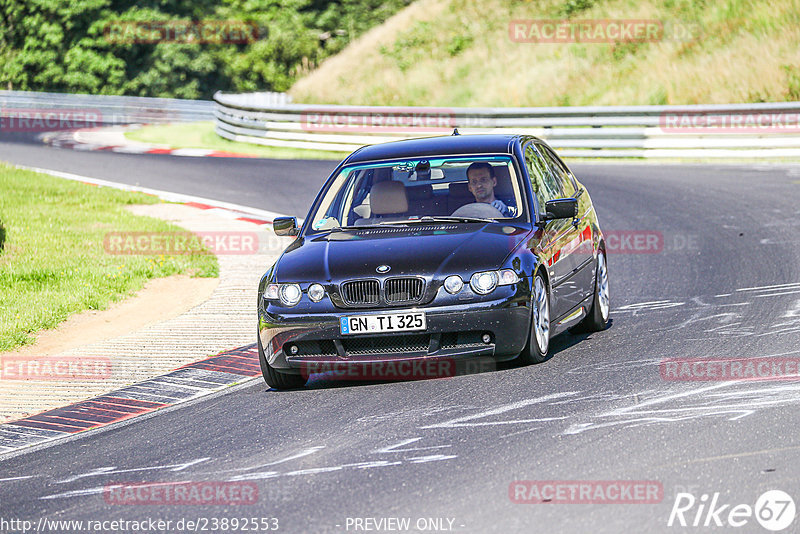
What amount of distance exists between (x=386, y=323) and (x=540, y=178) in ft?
7.65

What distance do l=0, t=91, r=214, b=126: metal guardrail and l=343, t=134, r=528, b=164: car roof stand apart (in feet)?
124

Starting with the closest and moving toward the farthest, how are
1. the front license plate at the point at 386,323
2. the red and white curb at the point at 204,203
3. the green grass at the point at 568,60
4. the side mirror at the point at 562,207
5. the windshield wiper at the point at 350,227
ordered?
the front license plate at the point at 386,323 → the side mirror at the point at 562,207 → the windshield wiper at the point at 350,227 → the red and white curb at the point at 204,203 → the green grass at the point at 568,60

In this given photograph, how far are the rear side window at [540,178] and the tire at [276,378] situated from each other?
2.20 m

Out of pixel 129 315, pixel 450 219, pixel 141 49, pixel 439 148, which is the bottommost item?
pixel 141 49

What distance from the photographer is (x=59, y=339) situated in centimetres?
1092

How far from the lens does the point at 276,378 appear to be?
848cm

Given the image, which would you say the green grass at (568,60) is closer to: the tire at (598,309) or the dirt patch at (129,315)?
the dirt patch at (129,315)

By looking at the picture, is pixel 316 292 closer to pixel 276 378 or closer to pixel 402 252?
pixel 402 252

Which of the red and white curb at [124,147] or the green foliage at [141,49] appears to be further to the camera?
the green foliage at [141,49]

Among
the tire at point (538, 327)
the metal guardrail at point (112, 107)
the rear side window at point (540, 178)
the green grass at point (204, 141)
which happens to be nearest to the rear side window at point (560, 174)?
the rear side window at point (540, 178)

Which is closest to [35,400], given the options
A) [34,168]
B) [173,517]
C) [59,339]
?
[59,339]

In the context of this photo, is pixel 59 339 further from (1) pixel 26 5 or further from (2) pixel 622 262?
(1) pixel 26 5

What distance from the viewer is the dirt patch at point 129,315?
10.8m

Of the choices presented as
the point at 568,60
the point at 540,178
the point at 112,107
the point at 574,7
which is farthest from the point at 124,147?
the point at 540,178
